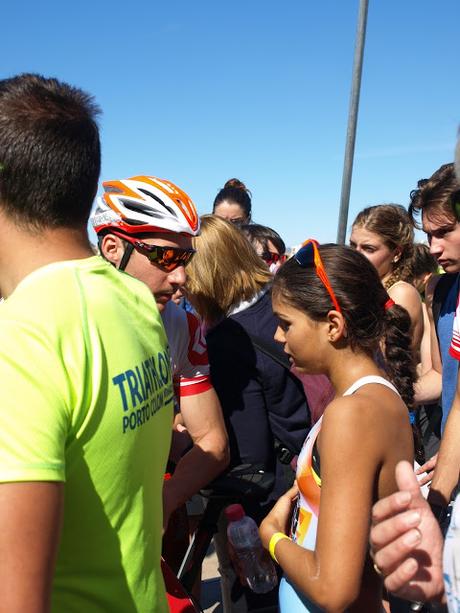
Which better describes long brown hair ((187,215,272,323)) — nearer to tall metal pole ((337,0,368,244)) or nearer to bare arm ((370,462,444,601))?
bare arm ((370,462,444,601))

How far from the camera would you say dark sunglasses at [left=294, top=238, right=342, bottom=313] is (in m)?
2.13

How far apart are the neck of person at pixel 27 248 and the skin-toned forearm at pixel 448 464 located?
201 cm

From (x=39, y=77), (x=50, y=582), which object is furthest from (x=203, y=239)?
(x=50, y=582)

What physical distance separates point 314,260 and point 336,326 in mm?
261

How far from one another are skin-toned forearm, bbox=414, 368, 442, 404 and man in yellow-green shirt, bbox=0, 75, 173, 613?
268cm

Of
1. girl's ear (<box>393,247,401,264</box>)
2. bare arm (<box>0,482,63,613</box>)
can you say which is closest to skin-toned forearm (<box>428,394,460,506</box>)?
girl's ear (<box>393,247,401,264</box>)

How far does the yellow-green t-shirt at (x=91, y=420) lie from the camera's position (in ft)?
3.41

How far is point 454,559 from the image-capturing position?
1.14 metres

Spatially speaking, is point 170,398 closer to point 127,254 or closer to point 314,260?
point 314,260

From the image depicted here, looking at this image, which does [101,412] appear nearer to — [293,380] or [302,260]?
[302,260]

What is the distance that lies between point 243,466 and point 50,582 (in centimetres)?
186

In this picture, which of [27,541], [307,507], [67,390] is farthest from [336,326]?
[27,541]

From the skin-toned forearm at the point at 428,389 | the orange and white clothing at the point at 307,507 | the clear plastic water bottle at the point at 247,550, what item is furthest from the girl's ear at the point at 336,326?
the skin-toned forearm at the point at 428,389

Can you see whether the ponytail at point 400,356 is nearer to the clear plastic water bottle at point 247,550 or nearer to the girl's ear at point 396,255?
the clear plastic water bottle at point 247,550
